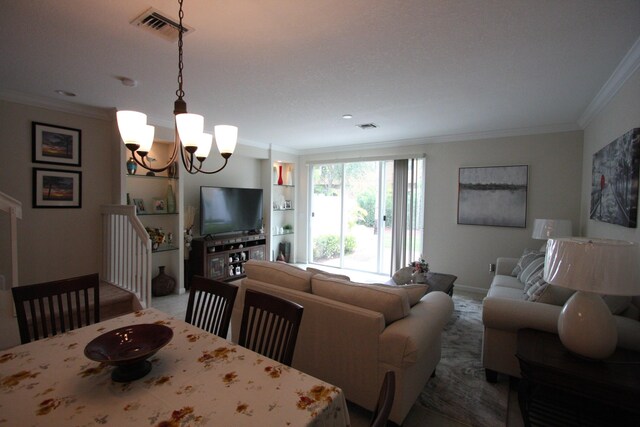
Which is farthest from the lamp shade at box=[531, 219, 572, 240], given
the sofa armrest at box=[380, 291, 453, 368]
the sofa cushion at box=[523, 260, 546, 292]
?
the sofa armrest at box=[380, 291, 453, 368]

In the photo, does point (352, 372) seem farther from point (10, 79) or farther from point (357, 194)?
point (357, 194)

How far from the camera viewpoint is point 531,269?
3096 millimetres

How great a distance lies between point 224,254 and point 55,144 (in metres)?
2.52

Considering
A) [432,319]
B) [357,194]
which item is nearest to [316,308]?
[432,319]

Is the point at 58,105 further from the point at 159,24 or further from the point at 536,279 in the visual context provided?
the point at 536,279

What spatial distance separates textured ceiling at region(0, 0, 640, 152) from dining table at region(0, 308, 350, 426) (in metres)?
1.79

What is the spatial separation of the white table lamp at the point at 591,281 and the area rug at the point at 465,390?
70cm

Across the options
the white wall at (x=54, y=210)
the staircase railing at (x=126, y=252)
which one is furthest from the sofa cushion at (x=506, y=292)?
the white wall at (x=54, y=210)

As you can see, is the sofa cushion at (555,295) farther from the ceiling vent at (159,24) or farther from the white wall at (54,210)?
the white wall at (54,210)

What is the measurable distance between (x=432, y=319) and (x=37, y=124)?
430 cm

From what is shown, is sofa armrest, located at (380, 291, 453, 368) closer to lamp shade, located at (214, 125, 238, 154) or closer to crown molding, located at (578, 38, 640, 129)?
lamp shade, located at (214, 125, 238, 154)

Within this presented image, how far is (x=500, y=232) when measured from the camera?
438cm

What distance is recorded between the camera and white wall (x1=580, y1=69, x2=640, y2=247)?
2.16 metres

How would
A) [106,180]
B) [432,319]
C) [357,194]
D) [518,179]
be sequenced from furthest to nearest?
[357,194] < [518,179] < [106,180] < [432,319]
